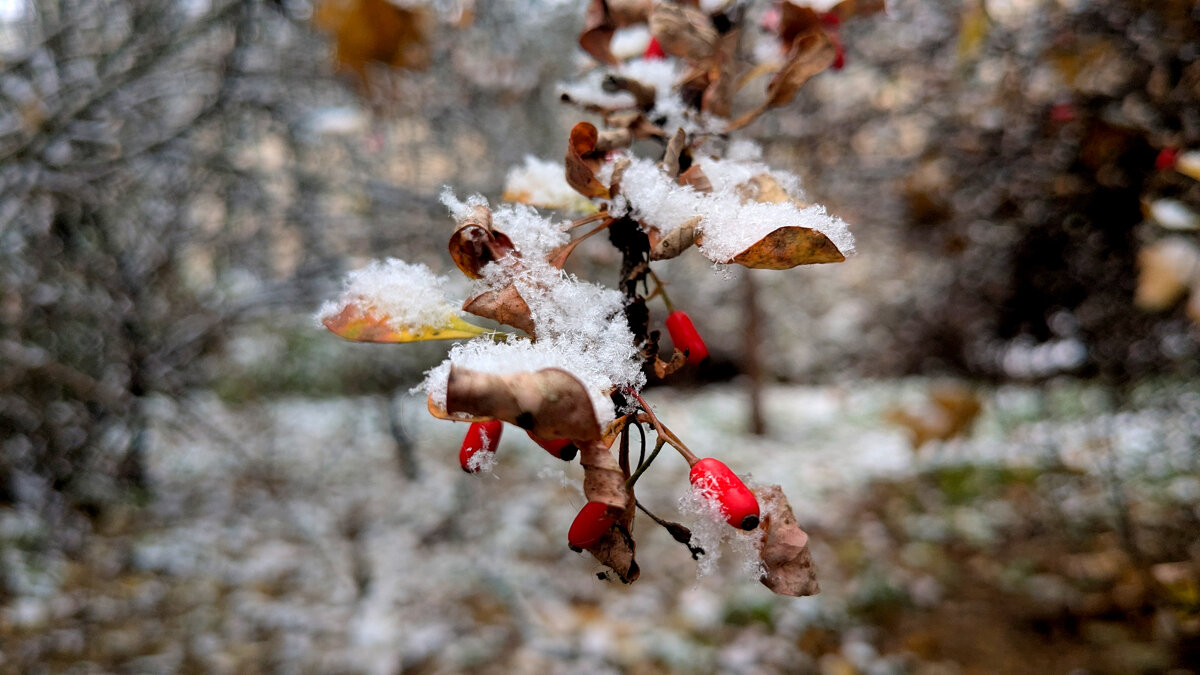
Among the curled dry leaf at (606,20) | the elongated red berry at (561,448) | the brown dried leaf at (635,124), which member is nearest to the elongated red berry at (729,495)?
the elongated red berry at (561,448)

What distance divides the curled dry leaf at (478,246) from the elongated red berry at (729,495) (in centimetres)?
23

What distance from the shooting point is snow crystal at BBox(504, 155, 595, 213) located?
0.66 m

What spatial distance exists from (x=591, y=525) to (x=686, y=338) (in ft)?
0.70

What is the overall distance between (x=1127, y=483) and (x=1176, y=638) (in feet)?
4.66

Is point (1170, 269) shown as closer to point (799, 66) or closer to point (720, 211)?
point (799, 66)

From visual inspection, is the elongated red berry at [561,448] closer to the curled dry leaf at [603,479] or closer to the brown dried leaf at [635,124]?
the curled dry leaf at [603,479]

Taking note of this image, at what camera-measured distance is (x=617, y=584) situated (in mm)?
2803

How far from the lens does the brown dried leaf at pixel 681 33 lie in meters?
0.67

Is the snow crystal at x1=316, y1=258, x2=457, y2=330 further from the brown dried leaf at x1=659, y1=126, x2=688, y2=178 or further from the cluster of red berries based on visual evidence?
the brown dried leaf at x1=659, y1=126, x2=688, y2=178

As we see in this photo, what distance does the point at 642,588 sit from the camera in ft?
10.1

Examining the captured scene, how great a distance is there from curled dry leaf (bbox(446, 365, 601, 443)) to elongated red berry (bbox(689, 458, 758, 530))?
174mm

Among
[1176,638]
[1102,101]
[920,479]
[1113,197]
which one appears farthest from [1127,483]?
[1102,101]

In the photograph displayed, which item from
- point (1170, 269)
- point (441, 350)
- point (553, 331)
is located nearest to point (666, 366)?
point (553, 331)

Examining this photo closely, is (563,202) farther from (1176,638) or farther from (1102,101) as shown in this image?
(1176,638)
